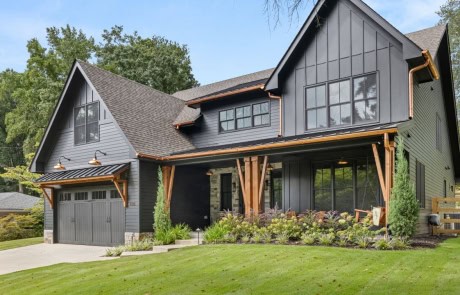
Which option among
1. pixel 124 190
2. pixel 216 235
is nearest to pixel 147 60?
pixel 124 190

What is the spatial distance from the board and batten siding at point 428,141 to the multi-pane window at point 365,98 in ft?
4.14

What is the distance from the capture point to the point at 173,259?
1026cm

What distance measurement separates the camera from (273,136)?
15906mm

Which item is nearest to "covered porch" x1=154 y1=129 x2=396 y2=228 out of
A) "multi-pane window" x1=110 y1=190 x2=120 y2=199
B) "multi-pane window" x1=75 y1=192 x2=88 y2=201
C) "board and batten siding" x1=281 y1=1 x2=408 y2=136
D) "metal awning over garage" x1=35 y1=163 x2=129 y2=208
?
"board and batten siding" x1=281 y1=1 x2=408 y2=136

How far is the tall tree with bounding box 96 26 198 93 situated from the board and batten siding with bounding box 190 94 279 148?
675 inches

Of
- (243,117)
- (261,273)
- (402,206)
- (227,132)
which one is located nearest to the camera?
(261,273)

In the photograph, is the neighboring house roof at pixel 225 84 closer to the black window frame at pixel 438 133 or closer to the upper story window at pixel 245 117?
the upper story window at pixel 245 117

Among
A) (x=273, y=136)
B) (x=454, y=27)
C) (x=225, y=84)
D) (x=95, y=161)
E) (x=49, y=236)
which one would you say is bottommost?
(x=49, y=236)

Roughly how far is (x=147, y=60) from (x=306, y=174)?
24.0 meters

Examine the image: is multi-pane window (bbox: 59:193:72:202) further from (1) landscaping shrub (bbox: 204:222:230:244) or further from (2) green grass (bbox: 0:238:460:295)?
(1) landscaping shrub (bbox: 204:222:230:244)

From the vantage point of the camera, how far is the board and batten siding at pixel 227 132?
16141mm

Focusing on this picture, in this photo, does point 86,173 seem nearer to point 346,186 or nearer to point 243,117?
point 243,117

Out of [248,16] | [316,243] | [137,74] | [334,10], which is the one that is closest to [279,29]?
[248,16]

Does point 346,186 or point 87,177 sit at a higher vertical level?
point 87,177
